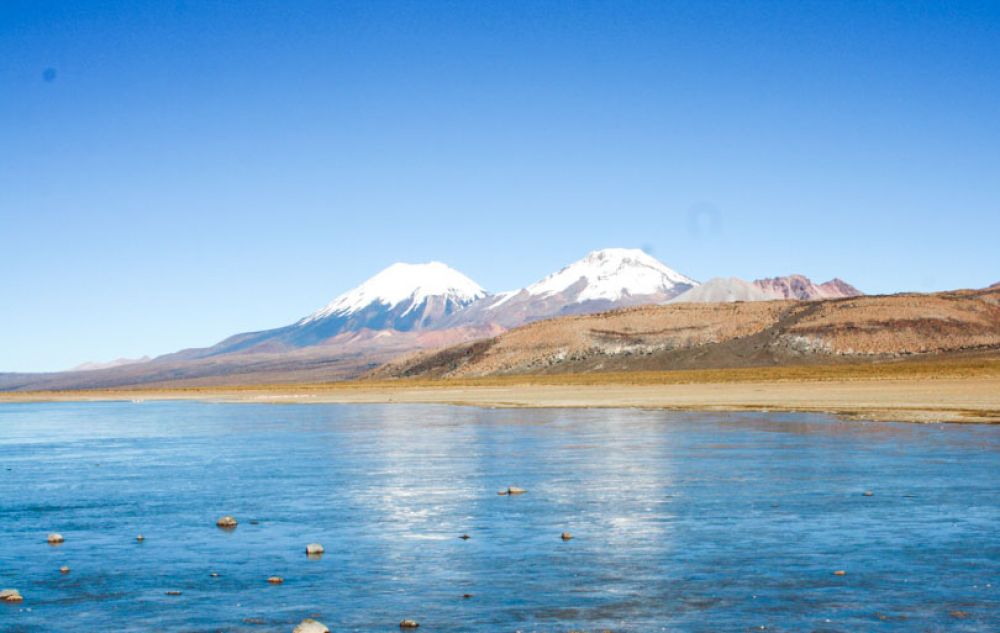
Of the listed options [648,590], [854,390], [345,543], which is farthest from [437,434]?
[854,390]

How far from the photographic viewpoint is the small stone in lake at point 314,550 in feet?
64.4

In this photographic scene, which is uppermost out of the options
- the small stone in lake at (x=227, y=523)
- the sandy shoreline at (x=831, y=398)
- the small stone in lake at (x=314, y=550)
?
the sandy shoreline at (x=831, y=398)

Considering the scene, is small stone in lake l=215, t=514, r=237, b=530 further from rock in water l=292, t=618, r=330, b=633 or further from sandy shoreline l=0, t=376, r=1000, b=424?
sandy shoreline l=0, t=376, r=1000, b=424

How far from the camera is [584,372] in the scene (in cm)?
16925

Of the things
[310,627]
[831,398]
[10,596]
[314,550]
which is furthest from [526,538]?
[831,398]

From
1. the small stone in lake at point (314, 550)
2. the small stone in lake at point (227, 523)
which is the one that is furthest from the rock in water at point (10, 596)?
the small stone in lake at point (227, 523)

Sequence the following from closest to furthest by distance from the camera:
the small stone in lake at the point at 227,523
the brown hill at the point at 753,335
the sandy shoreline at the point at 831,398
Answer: the small stone in lake at the point at 227,523, the sandy shoreline at the point at 831,398, the brown hill at the point at 753,335

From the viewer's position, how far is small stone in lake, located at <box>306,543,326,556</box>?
19641mm

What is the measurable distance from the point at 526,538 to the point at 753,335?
6099 inches

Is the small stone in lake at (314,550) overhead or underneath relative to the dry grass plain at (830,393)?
underneath

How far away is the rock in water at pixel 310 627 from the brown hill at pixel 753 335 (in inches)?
5699

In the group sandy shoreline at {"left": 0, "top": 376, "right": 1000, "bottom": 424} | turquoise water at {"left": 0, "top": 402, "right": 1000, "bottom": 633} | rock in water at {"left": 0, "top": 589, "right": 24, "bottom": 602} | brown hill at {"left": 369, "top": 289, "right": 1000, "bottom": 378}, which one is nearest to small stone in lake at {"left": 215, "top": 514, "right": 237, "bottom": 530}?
turquoise water at {"left": 0, "top": 402, "right": 1000, "bottom": 633}

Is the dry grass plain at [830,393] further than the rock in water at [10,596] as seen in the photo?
Yes

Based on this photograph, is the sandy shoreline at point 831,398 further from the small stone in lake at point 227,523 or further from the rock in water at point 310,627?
the rock in water at point 310,627
